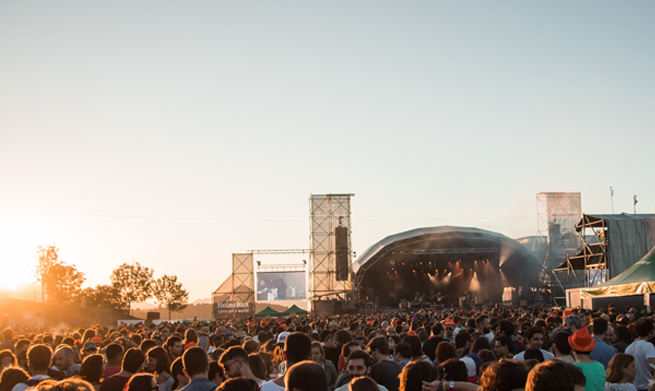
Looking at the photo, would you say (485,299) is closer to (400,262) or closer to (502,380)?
(400,262)


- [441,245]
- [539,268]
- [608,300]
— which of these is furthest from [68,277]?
[608,300]

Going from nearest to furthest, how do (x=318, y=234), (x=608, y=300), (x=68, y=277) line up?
(x=608, y=300)
(x=318, y=234)
(x=68, y=277)

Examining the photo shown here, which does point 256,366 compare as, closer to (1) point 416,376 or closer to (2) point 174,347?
(1) point 416,376

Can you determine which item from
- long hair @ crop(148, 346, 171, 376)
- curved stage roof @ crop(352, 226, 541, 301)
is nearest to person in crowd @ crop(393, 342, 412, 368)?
long hair @ crop(148, 346, 171, 376)

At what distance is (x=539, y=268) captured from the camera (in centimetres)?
4175

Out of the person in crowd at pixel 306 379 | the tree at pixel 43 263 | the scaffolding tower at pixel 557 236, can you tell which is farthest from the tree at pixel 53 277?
the person in crowd at pixel 306 379

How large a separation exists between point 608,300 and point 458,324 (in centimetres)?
1351

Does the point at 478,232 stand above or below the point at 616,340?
above

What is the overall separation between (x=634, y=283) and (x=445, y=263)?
91.0 feet

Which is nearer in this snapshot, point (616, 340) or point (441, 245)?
point (616, 340)

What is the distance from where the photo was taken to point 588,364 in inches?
190

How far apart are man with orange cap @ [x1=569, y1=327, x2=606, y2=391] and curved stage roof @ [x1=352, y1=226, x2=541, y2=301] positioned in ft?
117

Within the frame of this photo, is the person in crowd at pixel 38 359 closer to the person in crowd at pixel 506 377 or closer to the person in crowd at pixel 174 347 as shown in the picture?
the person in crowd at pixel 174 347

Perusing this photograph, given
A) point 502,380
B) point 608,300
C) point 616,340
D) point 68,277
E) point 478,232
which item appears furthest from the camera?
point 68,277
